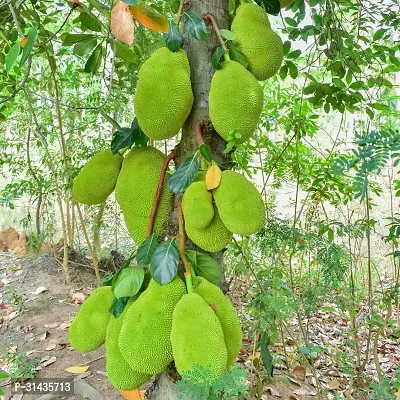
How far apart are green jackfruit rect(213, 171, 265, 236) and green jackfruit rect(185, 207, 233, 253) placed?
0.03 m

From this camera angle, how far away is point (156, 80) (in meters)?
0.70

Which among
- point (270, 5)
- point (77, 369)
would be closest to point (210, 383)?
point (270, 5)

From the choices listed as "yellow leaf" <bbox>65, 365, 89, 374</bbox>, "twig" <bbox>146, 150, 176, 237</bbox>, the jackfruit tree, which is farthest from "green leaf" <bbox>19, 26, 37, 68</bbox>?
"yellow leaf" <bbox>65, 365, 89, 374</bbox>

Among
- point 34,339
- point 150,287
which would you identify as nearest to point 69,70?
point 34,339

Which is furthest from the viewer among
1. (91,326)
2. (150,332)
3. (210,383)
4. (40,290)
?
(40,290)

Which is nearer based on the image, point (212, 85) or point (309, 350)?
point (212, 85)

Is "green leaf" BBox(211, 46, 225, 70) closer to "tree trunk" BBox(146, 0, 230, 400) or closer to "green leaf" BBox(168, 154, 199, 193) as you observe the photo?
"tree trunk" BBox(146, 0, 230, 400)

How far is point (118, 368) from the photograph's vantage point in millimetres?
690

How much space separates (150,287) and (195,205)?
6.3 inches

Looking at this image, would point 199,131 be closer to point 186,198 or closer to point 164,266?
point 186,198

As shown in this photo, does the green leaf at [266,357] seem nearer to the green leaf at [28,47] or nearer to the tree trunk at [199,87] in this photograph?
the tree trunk at [199,87]

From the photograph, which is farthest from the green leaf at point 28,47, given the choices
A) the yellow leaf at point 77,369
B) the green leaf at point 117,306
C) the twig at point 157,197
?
the yellow leaf at point 77,369

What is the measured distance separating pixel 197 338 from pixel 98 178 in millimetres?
376

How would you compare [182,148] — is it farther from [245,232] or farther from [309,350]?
[309,350]
